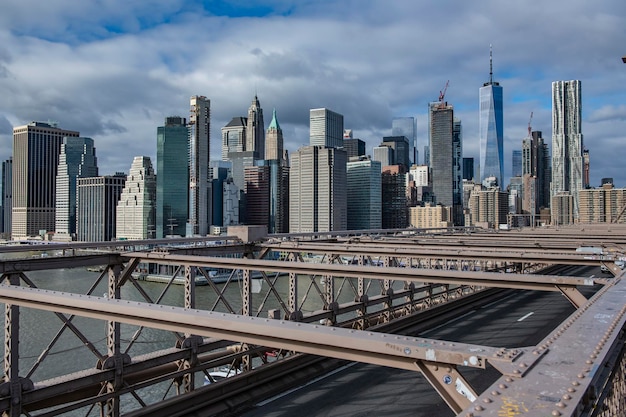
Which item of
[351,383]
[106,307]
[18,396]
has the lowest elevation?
[351,383]

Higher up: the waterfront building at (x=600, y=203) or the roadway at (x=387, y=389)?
the waterfront building at (x=600, y=203)

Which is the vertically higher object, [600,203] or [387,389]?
[600,203]

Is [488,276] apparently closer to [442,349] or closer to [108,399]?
[442,349]

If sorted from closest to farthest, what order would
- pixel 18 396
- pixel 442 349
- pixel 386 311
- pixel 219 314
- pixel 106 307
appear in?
pixel 442 349 → pixel 219 314 → pixel 106 307 → pixel 18 396 → pixel 386 311

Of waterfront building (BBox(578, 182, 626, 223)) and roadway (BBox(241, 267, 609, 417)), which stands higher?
waterfront building (BBox(578, 182, 626, 223))

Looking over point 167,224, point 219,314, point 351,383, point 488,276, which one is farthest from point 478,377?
point 167,224

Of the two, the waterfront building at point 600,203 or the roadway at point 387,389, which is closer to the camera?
the roadway at point 387,389

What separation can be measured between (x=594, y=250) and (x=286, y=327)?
12.2 m

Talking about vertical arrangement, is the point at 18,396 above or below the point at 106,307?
below

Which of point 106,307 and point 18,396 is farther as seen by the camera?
point 18,396

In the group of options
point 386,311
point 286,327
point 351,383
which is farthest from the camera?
point 386,311

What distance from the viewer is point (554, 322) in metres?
19.1

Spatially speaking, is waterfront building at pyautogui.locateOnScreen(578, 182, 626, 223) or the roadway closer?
the roadway

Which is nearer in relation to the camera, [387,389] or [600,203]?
[387,389]
